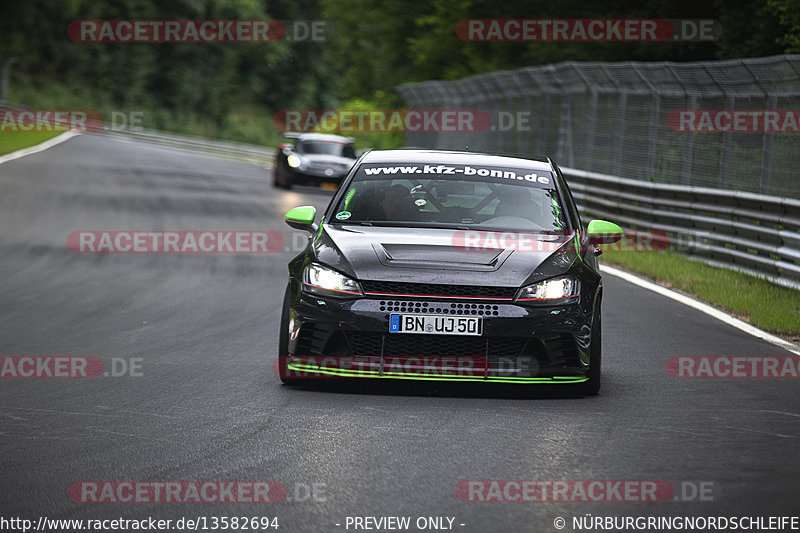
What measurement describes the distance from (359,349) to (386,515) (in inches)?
93.5

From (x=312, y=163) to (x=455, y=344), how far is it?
24197 mm

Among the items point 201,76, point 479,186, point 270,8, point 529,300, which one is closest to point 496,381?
point 529,300

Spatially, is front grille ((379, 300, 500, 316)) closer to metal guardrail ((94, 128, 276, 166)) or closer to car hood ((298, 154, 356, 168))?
car hood ((298, 154, 356, 168))

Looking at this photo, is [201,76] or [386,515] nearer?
[386,515]

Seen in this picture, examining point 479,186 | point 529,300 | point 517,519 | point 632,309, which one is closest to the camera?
point 517,519

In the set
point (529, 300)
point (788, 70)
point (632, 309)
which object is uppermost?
point (788, 70)

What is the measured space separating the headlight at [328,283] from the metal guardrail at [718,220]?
6637 millimetres

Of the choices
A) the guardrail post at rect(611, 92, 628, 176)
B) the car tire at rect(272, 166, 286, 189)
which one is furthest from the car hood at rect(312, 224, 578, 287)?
the car tire at rect(272, 166, 286, 189)

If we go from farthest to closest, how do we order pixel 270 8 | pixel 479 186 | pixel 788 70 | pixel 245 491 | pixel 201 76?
pixel 270 8, pixel 201 76, pixel 788 70, pixel 479 186, pixel 245 491

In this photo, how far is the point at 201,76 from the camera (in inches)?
3344

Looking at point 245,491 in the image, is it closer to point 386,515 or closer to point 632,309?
point 386,515

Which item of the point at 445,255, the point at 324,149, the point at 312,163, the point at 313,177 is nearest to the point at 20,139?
the point at 324,149

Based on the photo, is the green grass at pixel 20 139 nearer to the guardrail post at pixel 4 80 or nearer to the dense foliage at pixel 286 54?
the dense foliage at pixel 286 54

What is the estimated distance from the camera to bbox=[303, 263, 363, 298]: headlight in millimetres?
7426
